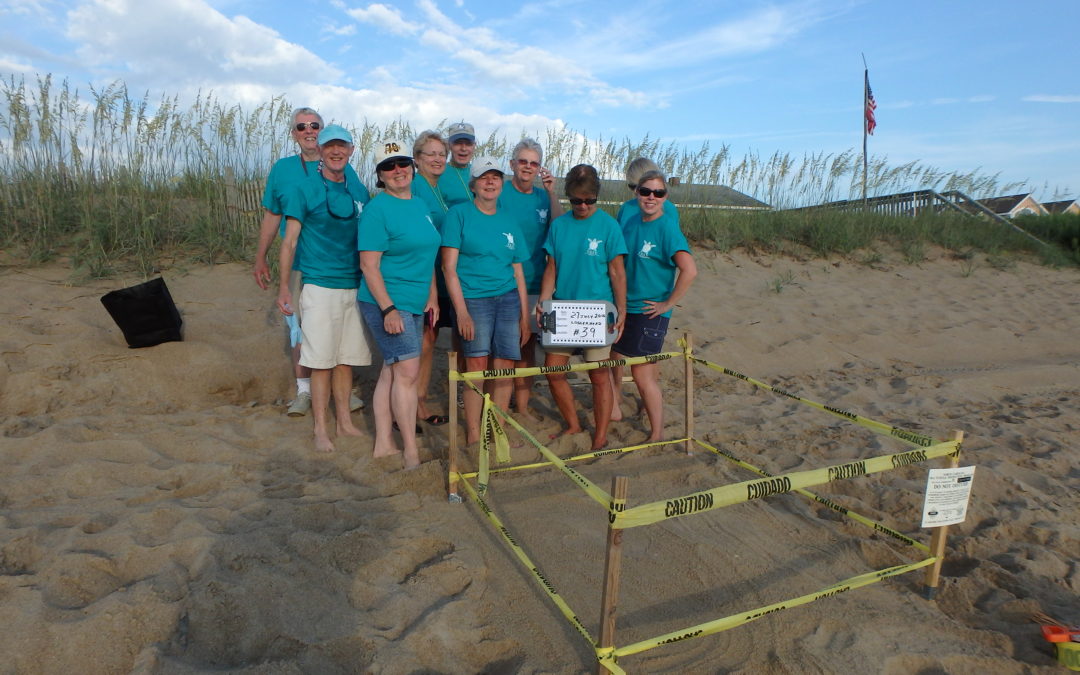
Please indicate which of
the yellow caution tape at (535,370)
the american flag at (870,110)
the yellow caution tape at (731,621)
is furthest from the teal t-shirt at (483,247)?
the american flag at (870,110)

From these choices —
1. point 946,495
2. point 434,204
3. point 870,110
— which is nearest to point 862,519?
point 946,495

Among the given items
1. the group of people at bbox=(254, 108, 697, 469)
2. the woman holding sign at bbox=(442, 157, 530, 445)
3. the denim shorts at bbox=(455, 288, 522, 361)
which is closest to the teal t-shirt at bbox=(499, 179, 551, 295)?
the group of people at bbox=(254, 108, 697, 469)

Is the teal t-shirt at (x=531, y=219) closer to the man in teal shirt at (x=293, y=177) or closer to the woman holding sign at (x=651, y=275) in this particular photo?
the woman holding sign at (x=651, y=275)

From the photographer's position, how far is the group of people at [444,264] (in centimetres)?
371

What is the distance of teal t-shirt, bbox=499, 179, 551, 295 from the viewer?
434 cm

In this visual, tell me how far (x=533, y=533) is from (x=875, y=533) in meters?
1.71

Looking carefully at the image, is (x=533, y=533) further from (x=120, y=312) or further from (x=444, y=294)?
(x=120, y=312)

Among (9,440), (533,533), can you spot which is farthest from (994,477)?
(9,440)

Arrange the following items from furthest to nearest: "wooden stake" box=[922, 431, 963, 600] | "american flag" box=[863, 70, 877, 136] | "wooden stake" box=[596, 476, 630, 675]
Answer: "american flag" box=[863, 70, 877, 136]
"wooden stake" box=[922, 431, 963, 600]
"wooden stake" box=[596, 476, 630, 675]

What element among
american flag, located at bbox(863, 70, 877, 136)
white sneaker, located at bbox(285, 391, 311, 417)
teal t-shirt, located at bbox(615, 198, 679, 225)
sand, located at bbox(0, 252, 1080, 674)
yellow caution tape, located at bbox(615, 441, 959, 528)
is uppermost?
american flag, located at bbox(863, 70, 877, 136)

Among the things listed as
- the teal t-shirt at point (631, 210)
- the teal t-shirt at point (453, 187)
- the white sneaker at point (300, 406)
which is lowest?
the white sneaker at point (300, 406)

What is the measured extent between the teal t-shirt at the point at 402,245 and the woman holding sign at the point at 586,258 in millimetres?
774

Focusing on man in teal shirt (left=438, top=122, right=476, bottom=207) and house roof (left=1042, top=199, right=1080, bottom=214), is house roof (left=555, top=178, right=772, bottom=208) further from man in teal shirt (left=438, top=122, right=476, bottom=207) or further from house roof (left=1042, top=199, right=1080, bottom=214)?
house roof (left=1042, top=199, right=1080, bottom=214)

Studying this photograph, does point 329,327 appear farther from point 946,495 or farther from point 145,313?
point 946,495
